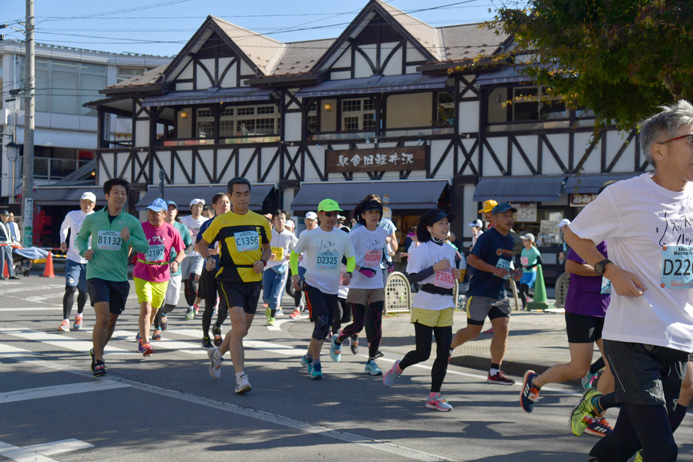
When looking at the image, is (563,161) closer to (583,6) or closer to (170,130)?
(583,6)

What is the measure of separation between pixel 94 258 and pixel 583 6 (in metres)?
6.34

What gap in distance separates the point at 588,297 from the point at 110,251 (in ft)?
15.7

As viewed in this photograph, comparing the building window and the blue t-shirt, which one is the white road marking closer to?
the blue t-shirt

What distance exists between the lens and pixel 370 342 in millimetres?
8430

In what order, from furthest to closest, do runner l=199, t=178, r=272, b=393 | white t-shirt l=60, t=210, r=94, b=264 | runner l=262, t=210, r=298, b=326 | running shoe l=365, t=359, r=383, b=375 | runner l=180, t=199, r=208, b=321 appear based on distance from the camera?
runner l=262, t=210, r=298, b=326 → runner l=180, t=199, r=208, b=321 → white t-shirt l=60, t=210, r=94, b=264 → running shoe l=365, t=359, r=383, b=375 → runner l=199, t=178, r=272, b=393

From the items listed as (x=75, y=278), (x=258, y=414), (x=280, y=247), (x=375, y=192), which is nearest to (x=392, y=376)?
(x=258, y=414)

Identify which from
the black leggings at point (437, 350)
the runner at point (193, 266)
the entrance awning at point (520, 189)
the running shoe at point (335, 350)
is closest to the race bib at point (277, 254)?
the runner at point (193, 266)

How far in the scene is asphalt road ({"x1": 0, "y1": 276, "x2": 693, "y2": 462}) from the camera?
5273 millimetres

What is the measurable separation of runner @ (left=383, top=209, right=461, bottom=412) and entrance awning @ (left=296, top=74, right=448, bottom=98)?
19.0 m

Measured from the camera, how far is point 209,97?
29.2 metres

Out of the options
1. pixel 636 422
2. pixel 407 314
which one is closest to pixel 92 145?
pixel 407 314

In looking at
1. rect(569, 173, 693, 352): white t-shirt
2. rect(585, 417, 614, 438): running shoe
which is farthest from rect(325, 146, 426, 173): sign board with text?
rect(569, 173, 693, 352): white t-shirt

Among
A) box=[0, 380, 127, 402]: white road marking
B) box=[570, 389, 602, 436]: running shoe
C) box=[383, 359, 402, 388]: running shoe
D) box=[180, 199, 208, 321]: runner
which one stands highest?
box=[180, 199, 208, 321]: runner

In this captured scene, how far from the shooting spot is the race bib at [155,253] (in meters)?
9.49
